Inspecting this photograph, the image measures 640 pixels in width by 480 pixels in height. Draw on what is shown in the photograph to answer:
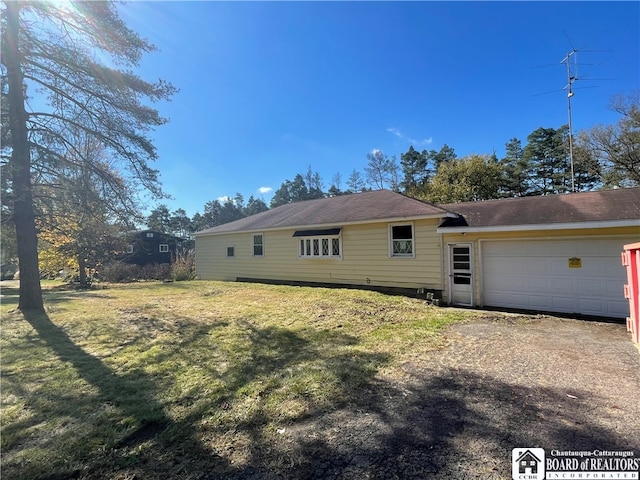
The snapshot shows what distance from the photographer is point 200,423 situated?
302cm

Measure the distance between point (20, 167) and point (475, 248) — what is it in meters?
12.2

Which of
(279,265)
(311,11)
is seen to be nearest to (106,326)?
(279,265)

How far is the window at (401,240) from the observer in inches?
428

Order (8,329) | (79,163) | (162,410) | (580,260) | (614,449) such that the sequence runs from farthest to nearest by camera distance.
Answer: (79,163) < (580,260) < (8,329) < (162,410) < (614,449)

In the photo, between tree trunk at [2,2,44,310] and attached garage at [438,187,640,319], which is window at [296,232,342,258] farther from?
tree trunk at [2,2,44,310]

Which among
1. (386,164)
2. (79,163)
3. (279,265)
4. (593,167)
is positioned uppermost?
(386,164)

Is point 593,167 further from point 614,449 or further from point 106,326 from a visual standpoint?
point 106,326

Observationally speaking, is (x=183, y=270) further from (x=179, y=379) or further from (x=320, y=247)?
(x=179, y=379)

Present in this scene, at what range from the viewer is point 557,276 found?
328 inches

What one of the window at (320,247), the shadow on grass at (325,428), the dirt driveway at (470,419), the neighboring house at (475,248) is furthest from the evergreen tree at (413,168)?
the shadow on grass at (325,428)

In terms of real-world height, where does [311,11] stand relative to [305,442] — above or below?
above

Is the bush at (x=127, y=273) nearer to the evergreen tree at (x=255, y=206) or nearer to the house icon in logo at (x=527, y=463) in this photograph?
the house icon in logo at (x=527, y=463)

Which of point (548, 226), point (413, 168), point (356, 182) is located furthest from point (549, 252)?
point (356, 182)

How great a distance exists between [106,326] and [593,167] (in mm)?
30246
